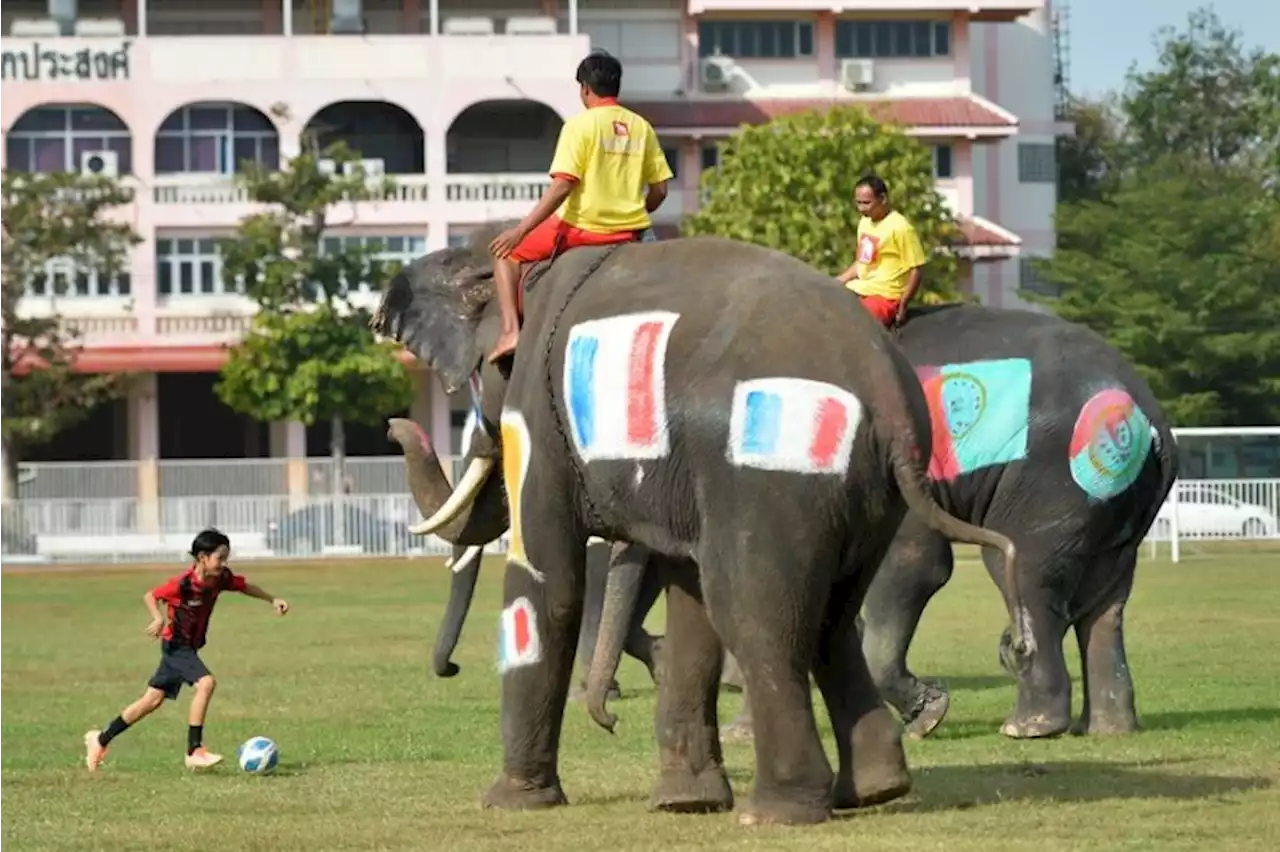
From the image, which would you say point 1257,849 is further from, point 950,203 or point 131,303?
point 950,203

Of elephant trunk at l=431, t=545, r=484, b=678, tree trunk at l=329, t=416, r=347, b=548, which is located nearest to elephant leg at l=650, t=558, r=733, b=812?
elephant trunk at l=431, t=545, r=484, b=678

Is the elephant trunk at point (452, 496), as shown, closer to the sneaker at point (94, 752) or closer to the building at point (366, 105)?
the sneaker at point (94, 752)

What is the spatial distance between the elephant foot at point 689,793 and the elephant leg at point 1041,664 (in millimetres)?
3654

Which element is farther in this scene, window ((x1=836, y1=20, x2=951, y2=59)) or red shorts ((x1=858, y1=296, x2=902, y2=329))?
window ((x1=836, y1=20, x2=951, y2=59))

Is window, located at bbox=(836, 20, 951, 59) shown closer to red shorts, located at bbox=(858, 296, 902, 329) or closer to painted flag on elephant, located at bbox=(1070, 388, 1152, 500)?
red shorts, located at bbox=(858, 296, 902, 329)

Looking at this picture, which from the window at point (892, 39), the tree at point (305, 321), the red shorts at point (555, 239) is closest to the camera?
the red shorts at point (555, 239)

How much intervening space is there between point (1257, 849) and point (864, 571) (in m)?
1.87

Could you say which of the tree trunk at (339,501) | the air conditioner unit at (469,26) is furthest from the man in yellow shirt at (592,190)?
the air conditioner unit at (469,26)

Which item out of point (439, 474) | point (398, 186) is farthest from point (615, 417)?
point (398, 186)

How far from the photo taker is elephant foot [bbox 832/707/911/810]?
10.9 metres

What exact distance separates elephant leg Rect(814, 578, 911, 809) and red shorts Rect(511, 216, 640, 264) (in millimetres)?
1835

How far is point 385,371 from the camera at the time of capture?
203 feet

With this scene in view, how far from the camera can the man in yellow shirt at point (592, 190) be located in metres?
11.7

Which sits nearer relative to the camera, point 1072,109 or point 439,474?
point 439,474
